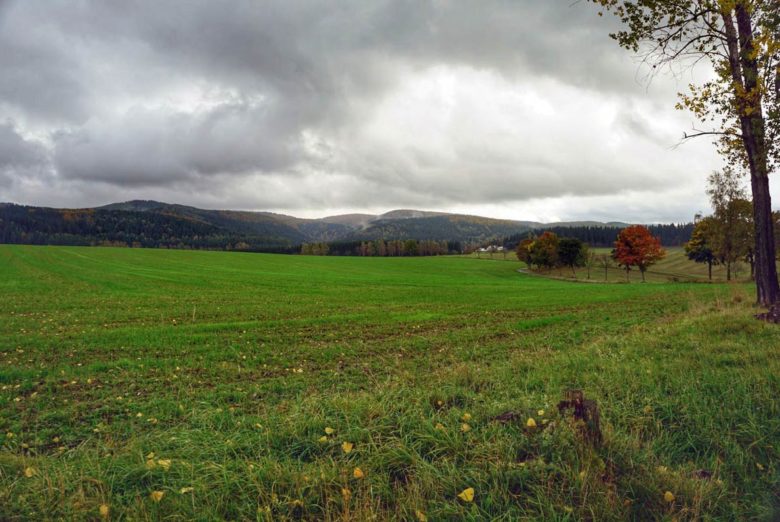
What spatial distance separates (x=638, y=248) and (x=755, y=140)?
5779cm

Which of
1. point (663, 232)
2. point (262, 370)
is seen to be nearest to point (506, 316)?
point (262, 370)

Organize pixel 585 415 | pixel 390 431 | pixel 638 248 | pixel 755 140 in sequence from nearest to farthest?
pixel 585 415 < pixel 390 431 < pixel 755 140 < pixel 638 248

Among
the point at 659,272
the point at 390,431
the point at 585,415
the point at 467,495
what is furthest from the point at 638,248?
the point at 467,495

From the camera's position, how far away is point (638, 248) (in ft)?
201

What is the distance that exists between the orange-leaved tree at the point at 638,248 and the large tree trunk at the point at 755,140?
182 feet

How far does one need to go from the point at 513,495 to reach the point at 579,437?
106cm

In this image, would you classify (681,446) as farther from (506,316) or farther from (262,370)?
(506,316)

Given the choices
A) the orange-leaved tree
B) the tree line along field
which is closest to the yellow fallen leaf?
the tree line along field

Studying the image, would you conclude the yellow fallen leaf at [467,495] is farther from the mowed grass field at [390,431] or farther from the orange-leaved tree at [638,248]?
the orange-leaved tree at [638,248]

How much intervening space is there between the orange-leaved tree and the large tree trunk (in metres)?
55.5

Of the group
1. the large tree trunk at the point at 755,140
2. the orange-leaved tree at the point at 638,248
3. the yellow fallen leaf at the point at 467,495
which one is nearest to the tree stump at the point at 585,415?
the yellow fallen leaf at the point at 467,495

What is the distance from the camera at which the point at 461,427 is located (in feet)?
14.8

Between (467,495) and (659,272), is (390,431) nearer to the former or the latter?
(467,495)

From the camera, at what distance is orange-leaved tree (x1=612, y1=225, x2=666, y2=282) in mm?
61125
